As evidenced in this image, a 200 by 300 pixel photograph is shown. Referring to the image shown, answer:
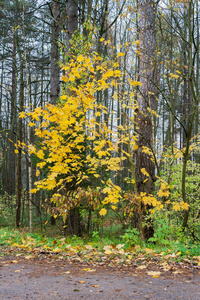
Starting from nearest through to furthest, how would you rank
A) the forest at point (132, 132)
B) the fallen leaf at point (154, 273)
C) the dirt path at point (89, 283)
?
1. the dirt path at point (89, 283)
2. the fallen leaf at point (154, 273)
3. the forest at point (132, 132)

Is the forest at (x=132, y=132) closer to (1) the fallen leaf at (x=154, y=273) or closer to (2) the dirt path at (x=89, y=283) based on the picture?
(1) the fallen leaf at (x=154, y=273)

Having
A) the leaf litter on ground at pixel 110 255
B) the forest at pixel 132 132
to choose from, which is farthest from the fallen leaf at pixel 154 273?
the forest at pixel 132 132

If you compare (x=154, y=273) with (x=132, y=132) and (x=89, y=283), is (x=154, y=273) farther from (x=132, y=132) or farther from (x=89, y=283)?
(x=132, y=132)

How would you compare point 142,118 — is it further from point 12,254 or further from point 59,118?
point 12,254

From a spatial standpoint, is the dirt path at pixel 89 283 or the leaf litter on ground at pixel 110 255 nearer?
the dirt path at pixel 89 283

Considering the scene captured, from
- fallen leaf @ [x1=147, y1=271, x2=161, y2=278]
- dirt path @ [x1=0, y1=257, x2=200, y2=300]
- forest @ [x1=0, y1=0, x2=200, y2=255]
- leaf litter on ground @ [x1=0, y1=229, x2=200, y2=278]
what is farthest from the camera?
forest @ [x1=0, y1=0, x2=200, y2=255]

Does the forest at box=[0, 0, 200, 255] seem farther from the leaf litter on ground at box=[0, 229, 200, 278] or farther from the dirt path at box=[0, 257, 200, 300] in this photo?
the dirt path at box=[0, 257, 200, 300]

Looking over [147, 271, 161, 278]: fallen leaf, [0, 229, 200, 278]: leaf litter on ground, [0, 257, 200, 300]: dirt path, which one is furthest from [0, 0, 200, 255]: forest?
[0, 257, 200, 300]: dirt path

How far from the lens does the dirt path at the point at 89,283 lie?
2.97 meters

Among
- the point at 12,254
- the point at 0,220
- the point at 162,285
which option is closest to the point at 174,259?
the point at 162,285

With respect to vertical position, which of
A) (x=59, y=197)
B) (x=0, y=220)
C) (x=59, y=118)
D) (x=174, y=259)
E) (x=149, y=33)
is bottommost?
(x=0, y=220)

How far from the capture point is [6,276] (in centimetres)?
381

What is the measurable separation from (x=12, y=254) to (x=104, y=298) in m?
3.11

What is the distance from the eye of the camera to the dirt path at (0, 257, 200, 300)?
2.97 metres
